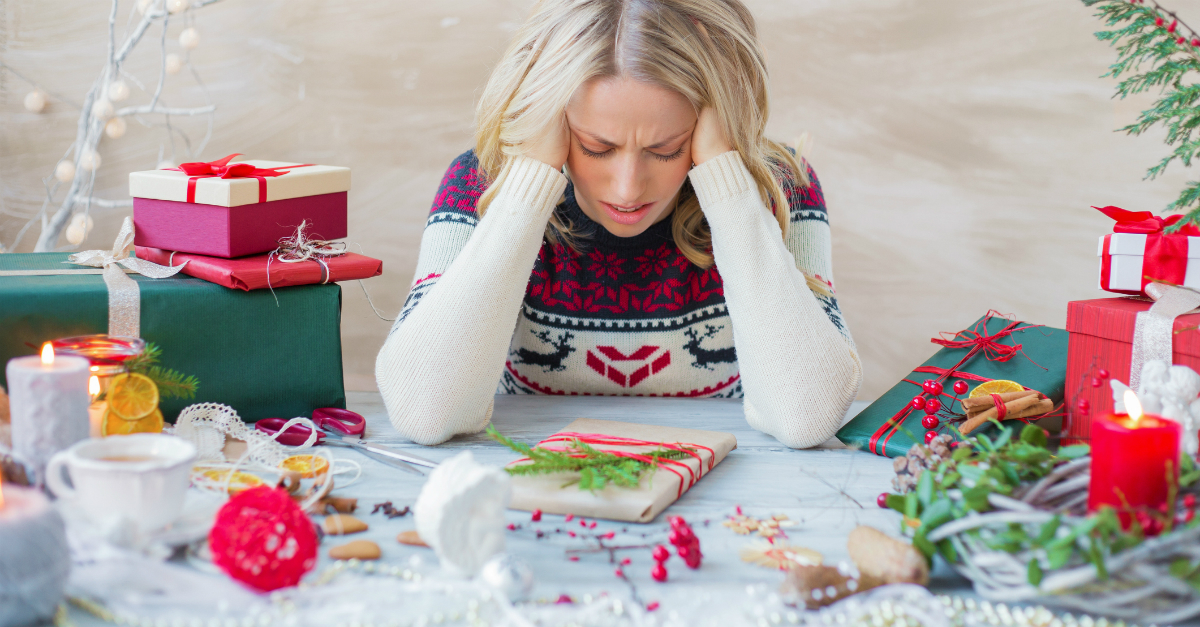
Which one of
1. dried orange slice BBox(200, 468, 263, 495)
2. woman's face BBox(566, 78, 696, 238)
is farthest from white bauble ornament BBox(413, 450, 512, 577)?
woman's face BBox(566, 78, 696, 238)

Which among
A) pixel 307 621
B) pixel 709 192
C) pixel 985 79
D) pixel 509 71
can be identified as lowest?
pixel 307 621

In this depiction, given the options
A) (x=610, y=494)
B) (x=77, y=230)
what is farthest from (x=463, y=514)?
(x=77, y=230)

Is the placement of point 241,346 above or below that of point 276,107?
below

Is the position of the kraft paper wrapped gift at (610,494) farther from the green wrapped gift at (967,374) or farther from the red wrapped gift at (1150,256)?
the red wrapped gift at (1150,256)

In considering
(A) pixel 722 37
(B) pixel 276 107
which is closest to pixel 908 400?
(A) pixel 722 37

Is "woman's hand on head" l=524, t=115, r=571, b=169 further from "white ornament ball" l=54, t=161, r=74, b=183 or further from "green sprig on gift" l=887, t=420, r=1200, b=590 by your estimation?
"white ornament ball" l=54, t=161, r=74, b=183

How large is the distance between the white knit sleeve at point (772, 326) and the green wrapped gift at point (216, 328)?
52cm

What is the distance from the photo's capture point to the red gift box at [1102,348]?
850 mm

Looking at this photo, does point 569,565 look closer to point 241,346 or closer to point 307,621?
point 307,621

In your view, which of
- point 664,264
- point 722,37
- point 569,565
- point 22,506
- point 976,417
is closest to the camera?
point 22,506

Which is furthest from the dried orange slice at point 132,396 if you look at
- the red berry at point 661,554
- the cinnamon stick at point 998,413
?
the cinnamon stick at point 998,413

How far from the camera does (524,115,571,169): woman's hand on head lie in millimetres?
1155

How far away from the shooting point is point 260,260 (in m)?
1.07

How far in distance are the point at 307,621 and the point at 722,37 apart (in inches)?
34.6
